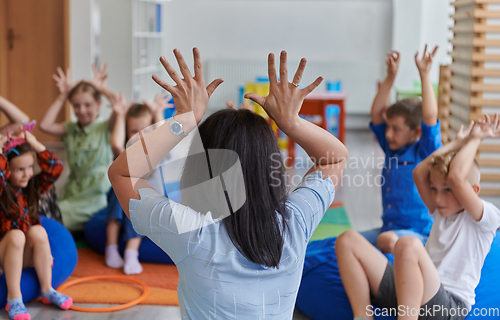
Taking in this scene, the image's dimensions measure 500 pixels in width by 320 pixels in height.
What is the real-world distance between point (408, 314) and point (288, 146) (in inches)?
157

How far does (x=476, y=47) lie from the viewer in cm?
304

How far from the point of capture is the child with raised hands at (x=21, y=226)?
82.0 inches

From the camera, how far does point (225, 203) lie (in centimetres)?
108

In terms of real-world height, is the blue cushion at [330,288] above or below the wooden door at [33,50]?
below

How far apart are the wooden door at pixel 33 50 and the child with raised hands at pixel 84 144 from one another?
4.61ft

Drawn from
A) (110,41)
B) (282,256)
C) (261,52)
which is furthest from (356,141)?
(282,256)

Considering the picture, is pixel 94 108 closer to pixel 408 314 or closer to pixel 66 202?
pixel 66 202

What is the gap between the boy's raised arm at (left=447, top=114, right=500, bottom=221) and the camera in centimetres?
177

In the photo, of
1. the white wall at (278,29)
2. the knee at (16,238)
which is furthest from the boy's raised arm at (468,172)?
the white wall at (278,29)

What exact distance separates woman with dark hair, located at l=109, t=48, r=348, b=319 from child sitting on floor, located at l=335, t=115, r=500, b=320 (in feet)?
2.40

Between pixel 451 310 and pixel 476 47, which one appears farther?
pixel 476 47

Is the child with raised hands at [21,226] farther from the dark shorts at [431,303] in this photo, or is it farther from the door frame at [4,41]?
the door frame at [4,41]
